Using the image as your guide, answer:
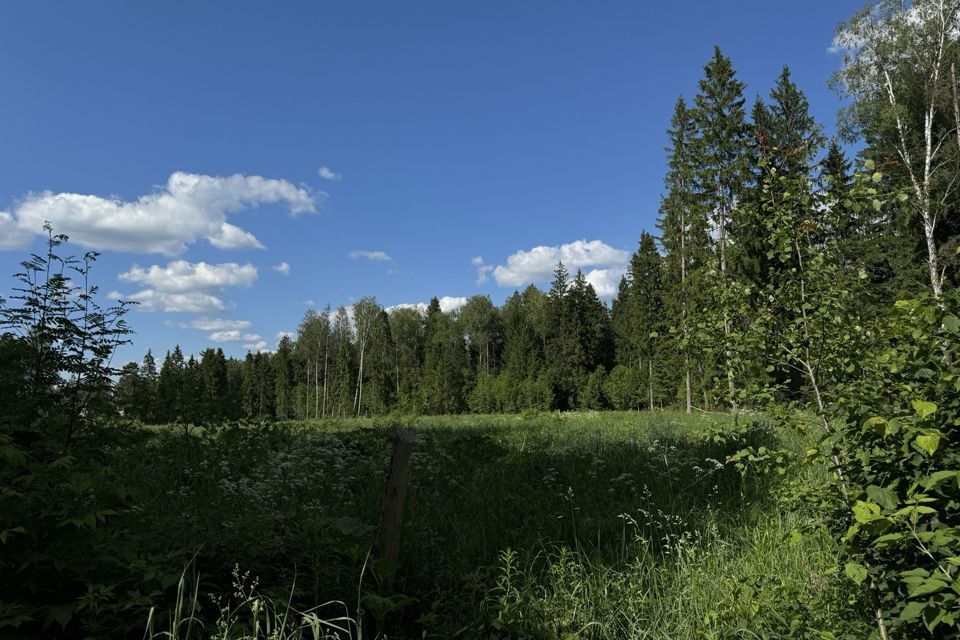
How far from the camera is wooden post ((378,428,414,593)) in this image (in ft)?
12.5

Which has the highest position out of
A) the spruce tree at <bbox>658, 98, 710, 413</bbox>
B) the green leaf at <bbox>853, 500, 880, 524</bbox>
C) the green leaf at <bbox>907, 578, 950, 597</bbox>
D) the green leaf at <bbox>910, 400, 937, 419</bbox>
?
the spruce tree at <bbox>658, 98, 710, 413</bbox>

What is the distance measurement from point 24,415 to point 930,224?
21858mm

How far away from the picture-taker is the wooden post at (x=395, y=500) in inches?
150

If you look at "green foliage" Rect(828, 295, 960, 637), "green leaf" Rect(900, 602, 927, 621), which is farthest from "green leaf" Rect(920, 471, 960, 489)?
"green leaf" Rect(900, 602, 927, 621)

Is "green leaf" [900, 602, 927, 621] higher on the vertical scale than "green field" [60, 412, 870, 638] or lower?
higher

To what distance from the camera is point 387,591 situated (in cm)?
353

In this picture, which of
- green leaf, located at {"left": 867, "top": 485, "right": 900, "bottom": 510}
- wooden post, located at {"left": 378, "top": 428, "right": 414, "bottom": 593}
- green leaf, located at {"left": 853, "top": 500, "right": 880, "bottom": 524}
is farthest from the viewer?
wooden post, located at {"left": 378, "top": 428, "right": 414, "bottom": 593}

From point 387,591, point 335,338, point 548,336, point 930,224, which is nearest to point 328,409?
point 335,338

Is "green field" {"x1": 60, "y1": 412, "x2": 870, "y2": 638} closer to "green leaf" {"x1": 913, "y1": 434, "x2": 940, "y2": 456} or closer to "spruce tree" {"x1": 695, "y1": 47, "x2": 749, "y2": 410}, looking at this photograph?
"green leaf" {"x1": 913, "y1": 434, "x2": 940, "y2": 456}

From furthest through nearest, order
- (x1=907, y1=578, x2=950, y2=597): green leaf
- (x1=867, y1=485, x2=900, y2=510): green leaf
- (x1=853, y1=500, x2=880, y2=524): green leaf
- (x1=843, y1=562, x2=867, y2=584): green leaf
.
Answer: (x1=843, y1=562, x2=867, y2=584): green leaf → (x1=867, y1=485, x2=900, y2=510): green leaf → (x1=853, y1=500, x2=880, y2=524): green leaf → (x1=907, y1=578, x2=950, y2=597): green leaf

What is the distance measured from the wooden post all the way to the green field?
0.51ft

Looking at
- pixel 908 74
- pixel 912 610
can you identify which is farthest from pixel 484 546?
pixel 908 74

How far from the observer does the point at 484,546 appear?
192 inches

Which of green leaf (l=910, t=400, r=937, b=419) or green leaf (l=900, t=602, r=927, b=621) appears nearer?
green leaf (l=910, t=400, r=937, b=419)
